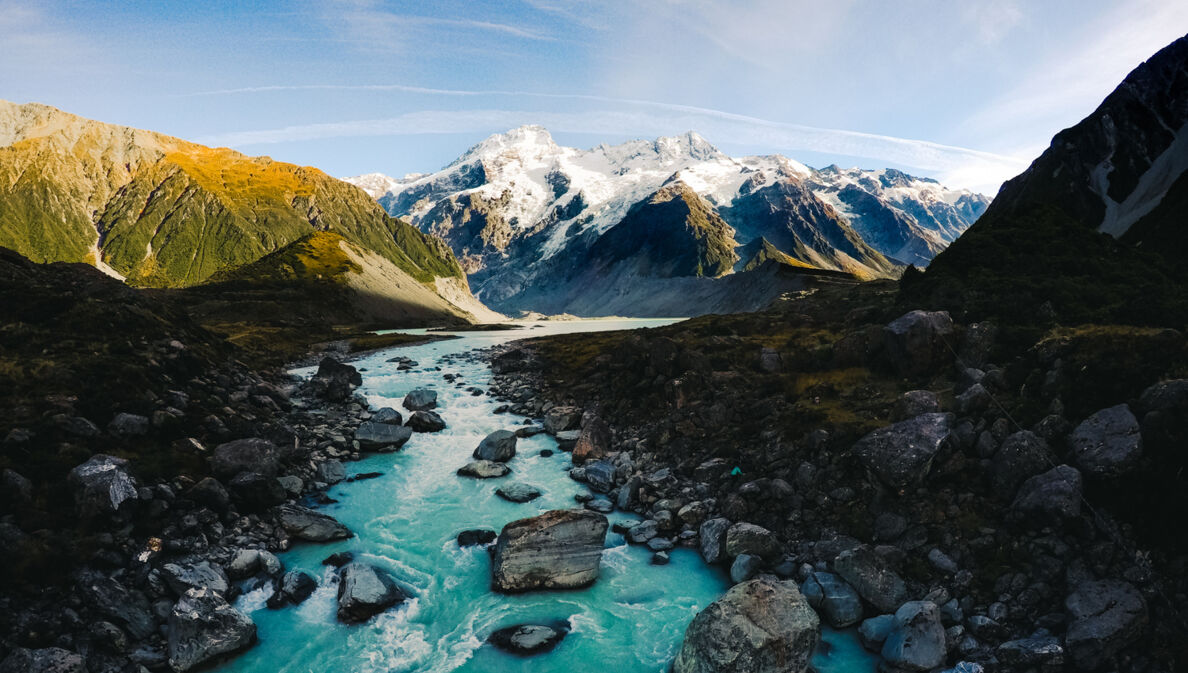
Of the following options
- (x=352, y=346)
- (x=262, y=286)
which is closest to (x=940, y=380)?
(x=352, y=346)

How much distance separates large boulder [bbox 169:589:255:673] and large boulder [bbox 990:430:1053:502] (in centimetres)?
2498

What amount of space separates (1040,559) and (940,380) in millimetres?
12548

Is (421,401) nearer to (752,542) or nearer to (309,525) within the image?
(309,525)

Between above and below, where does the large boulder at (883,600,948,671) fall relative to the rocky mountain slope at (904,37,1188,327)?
below

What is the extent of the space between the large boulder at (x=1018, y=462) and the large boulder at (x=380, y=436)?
100ft

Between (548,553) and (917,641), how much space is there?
38.4 ft

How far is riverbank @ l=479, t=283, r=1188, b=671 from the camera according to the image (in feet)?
48.2

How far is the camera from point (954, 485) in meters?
19.2

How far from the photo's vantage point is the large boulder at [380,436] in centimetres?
3238

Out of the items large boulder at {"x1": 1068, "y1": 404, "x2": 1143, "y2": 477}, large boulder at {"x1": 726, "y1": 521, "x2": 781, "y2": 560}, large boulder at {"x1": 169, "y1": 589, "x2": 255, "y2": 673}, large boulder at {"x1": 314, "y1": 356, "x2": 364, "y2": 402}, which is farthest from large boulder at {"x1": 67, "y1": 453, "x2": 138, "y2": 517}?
large boulder at {"x1": 1068, "y1": 404, "x2": 1143, "y2": 477}

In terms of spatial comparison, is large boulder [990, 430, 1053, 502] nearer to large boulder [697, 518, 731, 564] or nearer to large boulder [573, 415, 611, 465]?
large boulder [697, 518, 731, 564]

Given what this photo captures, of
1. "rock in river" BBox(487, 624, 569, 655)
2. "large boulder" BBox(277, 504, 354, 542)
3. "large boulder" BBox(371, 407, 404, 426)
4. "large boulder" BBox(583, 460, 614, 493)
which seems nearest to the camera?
"rock in river" BBox(487, 624, 569, 655)

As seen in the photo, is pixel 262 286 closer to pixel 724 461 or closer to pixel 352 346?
Result: pixel 352 346

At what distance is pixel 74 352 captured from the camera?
26344 mm
